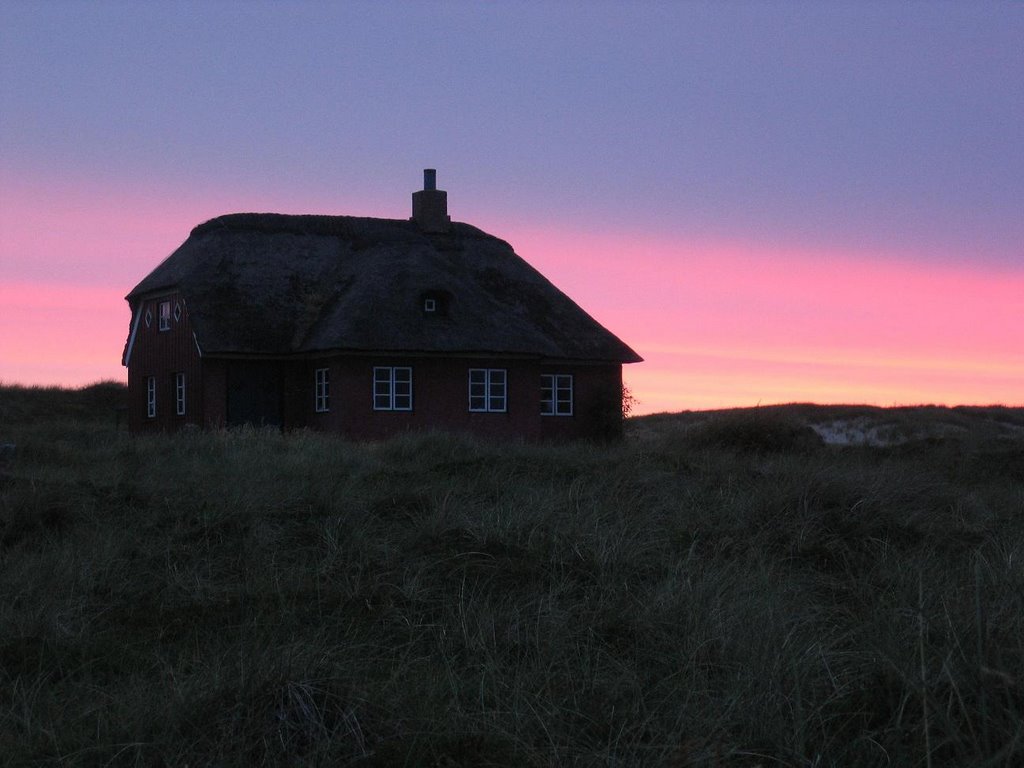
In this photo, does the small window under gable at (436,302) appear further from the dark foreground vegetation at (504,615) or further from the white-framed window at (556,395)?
the dark foreground vegetation at (504,615)

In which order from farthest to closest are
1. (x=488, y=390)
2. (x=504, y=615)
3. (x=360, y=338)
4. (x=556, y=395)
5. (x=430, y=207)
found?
(x=430, y=207) < (x=556, y=395) < (x=488, y=390) < (x=360, y=338) < (x=504, y=615)

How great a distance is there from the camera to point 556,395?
32.6 meters

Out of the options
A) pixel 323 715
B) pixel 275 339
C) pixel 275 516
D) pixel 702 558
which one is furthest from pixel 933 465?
pixel 275 339

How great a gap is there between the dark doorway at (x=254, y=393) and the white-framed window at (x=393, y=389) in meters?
3.05

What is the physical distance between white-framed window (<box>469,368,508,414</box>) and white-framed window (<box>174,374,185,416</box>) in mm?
7535

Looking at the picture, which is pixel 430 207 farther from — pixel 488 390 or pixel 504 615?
pixel 504 615

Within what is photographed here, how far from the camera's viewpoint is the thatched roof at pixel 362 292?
29.0 metres

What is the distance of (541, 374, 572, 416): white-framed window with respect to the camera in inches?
1276

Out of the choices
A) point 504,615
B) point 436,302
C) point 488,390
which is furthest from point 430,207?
point 504,615

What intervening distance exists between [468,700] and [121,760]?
1.63 metres

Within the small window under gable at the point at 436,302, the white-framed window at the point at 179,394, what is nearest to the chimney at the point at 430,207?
the small window under gable at the point at 436,302

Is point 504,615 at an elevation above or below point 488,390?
below

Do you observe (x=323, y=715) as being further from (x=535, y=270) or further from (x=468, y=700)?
(x=535, y=270)

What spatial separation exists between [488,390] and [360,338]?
12.8ft
